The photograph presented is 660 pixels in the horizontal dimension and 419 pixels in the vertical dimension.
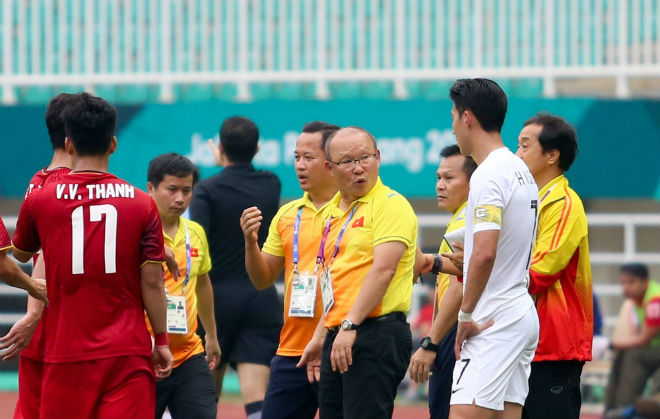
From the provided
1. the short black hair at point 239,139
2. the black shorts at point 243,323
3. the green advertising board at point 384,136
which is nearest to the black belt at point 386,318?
the black shorts at point 243,323

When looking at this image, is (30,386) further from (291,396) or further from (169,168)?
(169,168)

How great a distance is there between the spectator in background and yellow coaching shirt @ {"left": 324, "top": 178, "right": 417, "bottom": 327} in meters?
6.65

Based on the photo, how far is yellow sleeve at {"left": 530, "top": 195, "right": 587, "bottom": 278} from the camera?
574 centimetres

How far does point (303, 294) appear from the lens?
20.6 feet

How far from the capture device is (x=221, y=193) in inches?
313

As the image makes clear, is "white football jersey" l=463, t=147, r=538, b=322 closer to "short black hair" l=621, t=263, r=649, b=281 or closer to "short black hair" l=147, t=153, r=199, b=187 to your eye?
"short black hair" l=147, t=153, r=199, b=187

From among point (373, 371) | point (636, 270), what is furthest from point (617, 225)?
point (373, 371)

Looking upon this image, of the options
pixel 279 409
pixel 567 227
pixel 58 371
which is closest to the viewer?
pixel 58 371

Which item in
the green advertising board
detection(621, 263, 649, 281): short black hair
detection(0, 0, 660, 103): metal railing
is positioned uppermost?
detection(0, 0, 660, 103): metal railing

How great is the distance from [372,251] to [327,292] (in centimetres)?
30

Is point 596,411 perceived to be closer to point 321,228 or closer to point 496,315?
point 321,228

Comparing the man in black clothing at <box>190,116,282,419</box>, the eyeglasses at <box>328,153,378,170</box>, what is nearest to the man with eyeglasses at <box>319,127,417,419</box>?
the eyeglasses at <box>328,153,378,170</box>

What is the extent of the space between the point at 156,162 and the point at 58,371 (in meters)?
2.12

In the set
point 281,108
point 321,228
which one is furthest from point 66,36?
point 321,228
